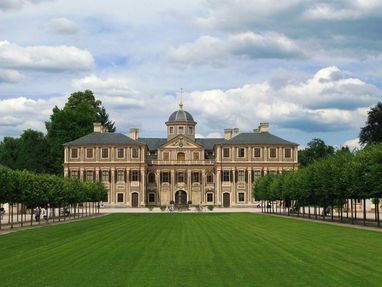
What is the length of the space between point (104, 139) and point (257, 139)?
25.2 m

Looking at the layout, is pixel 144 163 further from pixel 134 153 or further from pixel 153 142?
pixel 153 142

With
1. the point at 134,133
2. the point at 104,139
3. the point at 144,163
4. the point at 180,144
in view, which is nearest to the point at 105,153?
the point at 104,139

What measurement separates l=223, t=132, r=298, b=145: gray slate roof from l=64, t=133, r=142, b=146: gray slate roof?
16247 millimetres

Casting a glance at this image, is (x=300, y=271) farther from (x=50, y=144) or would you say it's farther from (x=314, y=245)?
(x=50, y=144)

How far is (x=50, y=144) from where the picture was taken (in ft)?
385

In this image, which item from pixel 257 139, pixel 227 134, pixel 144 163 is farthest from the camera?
pixel 227 134

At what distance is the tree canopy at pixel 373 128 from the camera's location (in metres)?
78.2

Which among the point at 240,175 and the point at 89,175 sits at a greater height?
the point at 89,175

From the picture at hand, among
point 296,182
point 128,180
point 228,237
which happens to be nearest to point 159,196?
point 128,180

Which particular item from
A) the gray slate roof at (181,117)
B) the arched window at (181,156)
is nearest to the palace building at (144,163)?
the arched window at (181,156)

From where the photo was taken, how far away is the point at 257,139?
378 feet

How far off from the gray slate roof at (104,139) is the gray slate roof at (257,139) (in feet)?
53.3

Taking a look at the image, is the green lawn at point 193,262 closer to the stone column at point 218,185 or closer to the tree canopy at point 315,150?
the stone column at point 218,185

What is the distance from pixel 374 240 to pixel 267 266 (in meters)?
10.7
